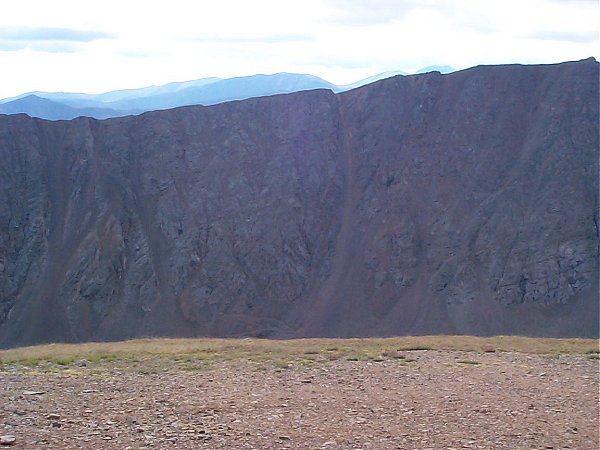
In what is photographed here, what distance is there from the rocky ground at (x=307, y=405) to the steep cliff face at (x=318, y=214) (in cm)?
2880

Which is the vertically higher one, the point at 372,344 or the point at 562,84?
the point at 562,84

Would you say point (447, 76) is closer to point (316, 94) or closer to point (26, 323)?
point (316, 94)

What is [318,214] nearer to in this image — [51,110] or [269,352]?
[269,352]

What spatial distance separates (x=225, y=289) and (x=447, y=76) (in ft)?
77.5

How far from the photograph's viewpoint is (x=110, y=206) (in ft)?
163

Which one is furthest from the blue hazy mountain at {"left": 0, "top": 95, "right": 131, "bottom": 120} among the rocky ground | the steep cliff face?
the rocky ground

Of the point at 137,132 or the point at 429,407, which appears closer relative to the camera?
the point at 429,407

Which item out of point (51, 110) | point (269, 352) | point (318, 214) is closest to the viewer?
point (269, 352)

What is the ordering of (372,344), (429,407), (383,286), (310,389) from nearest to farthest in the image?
(429,407) → (310,389) → (372,344) → (383,286)

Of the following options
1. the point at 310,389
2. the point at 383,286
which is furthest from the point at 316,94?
the point at 310,389

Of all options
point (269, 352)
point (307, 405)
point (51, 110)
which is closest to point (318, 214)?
point (269, 352)

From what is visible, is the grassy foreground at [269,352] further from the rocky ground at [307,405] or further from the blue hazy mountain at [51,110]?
the blue hazy mountain at [51,110]

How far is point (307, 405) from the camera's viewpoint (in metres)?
10.0

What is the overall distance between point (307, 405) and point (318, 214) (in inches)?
1577
